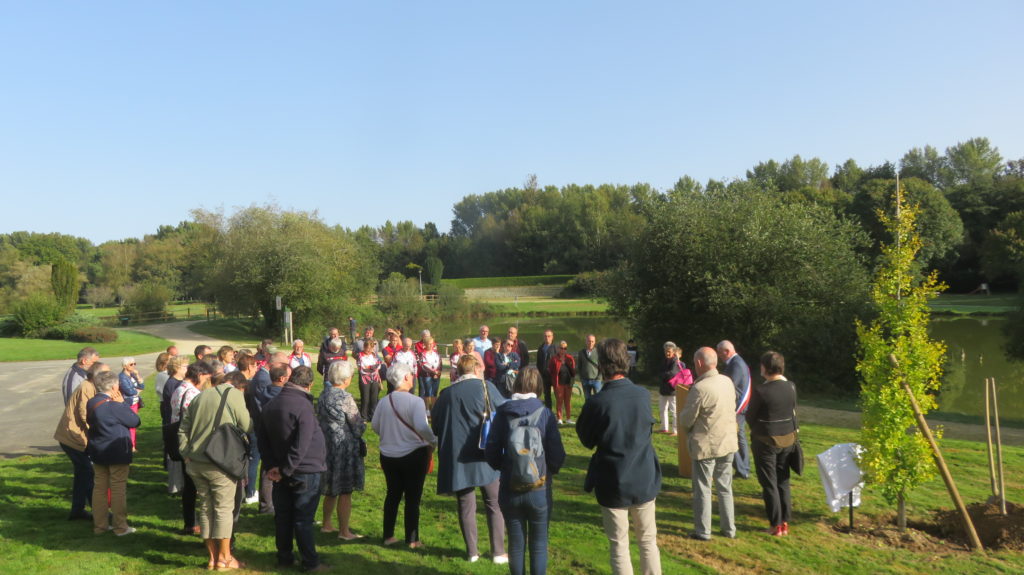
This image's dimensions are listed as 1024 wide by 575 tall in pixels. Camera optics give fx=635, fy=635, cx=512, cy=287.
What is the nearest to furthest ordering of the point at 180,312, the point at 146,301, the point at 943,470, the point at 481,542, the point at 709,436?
the point at 709,436
the point at 481,542
the point at 943,470
the point at 146,301
the point at 180,312

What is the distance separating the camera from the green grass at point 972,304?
→ 1732 inches

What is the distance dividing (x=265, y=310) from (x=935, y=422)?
3601 cm

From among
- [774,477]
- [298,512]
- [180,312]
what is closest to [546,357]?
[774,477]

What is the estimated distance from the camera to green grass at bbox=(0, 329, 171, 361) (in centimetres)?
2666

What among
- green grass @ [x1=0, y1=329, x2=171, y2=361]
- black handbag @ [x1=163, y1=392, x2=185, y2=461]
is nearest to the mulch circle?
black handbag @ [x1=163, y1=392, x2=185, y2=461]

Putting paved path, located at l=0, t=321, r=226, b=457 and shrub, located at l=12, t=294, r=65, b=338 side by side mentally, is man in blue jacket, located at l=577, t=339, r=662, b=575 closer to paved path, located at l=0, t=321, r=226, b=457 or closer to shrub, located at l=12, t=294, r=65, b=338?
paved path, located at l=0, t=321, r=226, b=457

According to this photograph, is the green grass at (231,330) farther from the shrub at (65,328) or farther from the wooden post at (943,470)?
the wooden post at (943,470)

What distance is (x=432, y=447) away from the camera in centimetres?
580

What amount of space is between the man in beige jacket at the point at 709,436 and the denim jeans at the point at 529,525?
2.02 m

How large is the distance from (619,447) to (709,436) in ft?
6.11

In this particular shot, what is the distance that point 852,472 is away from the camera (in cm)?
688

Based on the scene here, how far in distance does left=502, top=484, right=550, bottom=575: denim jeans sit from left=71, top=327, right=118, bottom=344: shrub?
1307 inches

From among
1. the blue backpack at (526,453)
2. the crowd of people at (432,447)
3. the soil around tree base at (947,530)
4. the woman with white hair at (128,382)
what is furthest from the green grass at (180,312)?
the soil around tree base at (947,530)

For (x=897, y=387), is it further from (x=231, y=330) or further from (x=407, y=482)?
(x=231, y=330)
